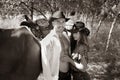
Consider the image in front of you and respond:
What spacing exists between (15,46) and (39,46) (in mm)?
140

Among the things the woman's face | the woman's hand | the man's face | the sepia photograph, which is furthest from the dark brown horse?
the woman's face

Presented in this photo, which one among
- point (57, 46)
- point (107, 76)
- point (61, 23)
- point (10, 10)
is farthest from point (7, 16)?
point (57, 46)

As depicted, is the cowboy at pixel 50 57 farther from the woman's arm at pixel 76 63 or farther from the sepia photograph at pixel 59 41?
the woman's arm at pixel 76 63

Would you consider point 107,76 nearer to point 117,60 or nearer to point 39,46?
point 117,60

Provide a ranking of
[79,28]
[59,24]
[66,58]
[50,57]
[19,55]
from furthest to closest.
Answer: [79,28], [66,58], [59,24], [50,57], [19,55]

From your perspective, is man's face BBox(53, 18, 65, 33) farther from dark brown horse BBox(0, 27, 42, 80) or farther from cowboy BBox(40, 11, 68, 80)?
dark brown horse BBox(0, 27, 42, 80)

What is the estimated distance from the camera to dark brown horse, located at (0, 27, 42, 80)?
134 cm

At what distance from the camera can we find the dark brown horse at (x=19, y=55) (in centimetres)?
134

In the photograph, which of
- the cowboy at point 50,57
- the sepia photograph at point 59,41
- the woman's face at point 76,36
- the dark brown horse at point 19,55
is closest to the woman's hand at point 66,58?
the sepia photograph at point 59,41

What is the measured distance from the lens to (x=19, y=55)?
138cm

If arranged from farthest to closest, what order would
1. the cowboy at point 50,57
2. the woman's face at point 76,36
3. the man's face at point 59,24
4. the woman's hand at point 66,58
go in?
the woman's face at point 76,36, the woman's hand at point 66,58, the man's face at point 59,24, the cowboy at point 50,57

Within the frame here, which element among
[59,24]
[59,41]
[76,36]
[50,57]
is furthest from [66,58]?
[50,57]

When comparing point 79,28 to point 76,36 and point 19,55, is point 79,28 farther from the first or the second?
point 19,55

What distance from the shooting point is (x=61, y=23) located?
2.31 metres
